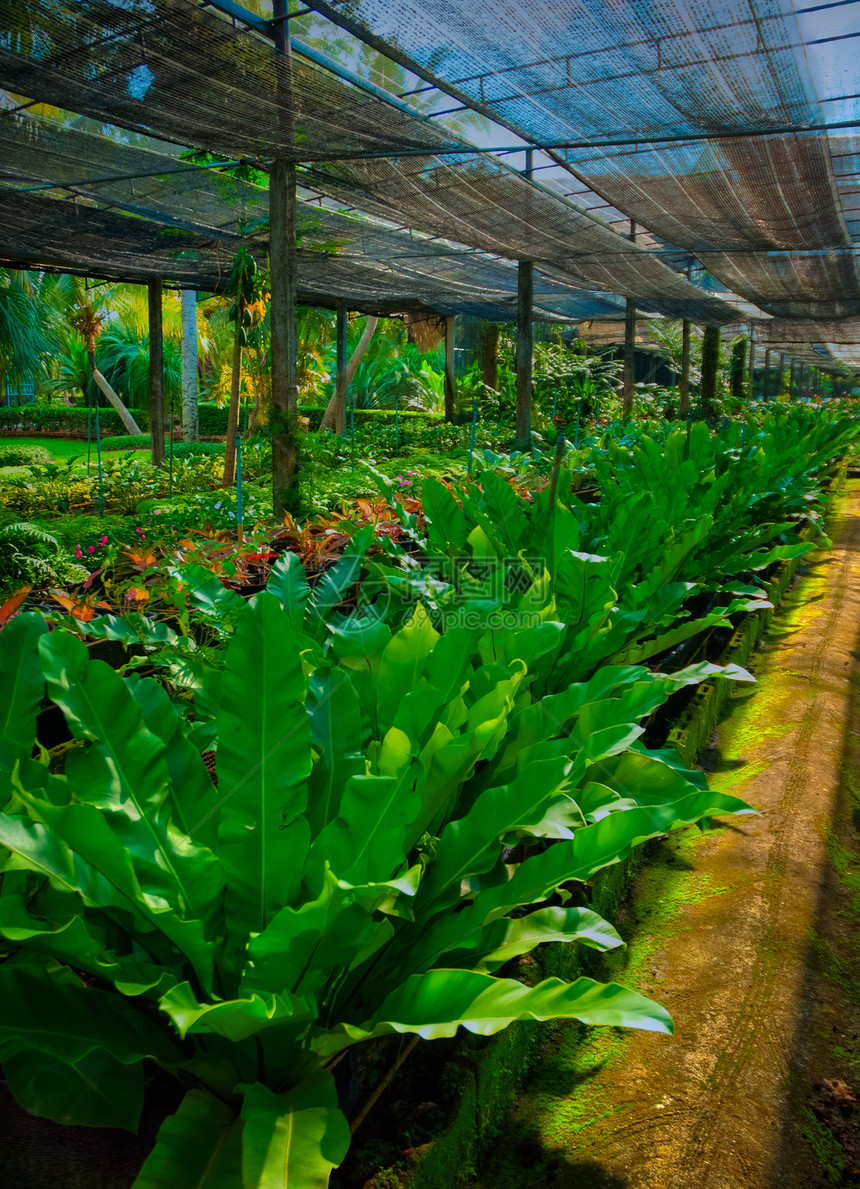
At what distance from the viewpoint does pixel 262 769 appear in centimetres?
115

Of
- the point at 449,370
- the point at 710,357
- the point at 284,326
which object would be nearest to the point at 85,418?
the point at 449,370

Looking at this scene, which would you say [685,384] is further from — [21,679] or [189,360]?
[21,679]

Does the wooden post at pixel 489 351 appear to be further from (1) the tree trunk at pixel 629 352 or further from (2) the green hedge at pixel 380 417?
(1) the tree trunk at pixel 629 352

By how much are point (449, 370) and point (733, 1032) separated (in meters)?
16.7

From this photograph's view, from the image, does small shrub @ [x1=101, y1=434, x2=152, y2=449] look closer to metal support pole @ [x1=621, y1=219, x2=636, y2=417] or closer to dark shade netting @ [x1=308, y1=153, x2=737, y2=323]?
metal support pole @ [x1=621, y1=219, x2=636, y2=417]

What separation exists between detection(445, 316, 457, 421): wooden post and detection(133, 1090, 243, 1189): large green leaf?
1612cm

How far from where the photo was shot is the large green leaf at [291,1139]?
88cm

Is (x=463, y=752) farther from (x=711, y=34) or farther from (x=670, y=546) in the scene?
(x=711, y=34)

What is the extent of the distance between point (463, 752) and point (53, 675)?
0.59 metres

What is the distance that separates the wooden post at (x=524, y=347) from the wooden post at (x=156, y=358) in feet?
15.1

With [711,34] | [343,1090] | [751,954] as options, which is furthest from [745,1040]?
[711,34]

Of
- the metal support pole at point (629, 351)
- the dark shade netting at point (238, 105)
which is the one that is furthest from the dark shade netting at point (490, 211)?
the metal support pole at point (629, 351)

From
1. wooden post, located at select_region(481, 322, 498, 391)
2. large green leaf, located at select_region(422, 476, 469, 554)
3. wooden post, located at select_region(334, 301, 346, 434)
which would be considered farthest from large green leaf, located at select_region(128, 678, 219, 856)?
wooden post, located at select_region(481, 322, 498, 391)

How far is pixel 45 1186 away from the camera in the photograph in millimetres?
991
